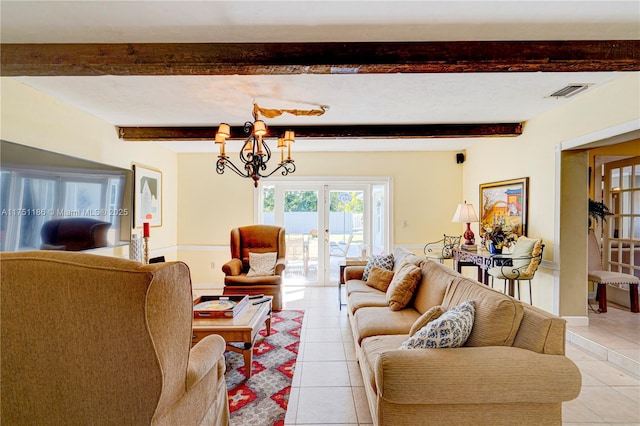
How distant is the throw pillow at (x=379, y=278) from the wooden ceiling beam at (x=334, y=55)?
7.37 ft

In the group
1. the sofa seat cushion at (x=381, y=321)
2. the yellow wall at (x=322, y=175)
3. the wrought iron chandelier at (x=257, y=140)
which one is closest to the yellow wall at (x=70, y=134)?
the yellow wall at (x=322, y=175)

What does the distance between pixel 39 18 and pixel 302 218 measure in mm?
4180

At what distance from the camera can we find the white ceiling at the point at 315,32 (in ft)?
5.61

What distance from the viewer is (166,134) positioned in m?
4.06

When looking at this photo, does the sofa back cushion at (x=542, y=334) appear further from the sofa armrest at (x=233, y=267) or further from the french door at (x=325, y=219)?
the french door at (x=325, y=219)

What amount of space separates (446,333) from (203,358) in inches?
50.3

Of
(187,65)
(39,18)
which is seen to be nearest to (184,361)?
(187,65)

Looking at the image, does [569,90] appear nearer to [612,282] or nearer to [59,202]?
[612,282]

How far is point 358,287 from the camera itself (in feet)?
11.5

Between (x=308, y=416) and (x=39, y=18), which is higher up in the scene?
(x=39, y=18)

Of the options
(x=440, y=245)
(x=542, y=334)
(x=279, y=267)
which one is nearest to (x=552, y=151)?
(x=440, y=245)

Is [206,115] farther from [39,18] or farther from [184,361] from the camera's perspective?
[184,361]

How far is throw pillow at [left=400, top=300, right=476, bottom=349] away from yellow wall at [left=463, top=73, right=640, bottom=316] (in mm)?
2352

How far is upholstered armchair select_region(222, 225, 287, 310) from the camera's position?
3.99m
